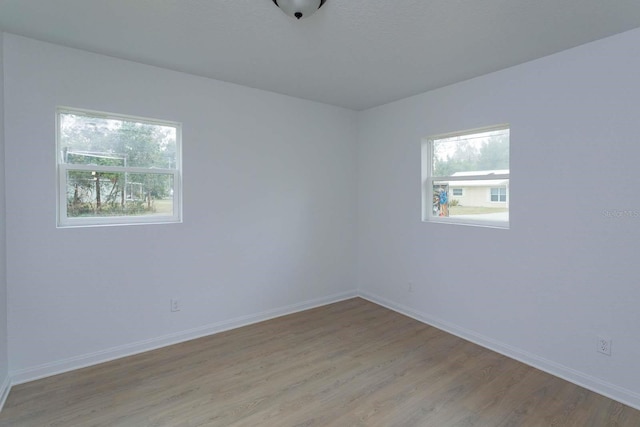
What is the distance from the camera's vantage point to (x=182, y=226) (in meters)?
3.08

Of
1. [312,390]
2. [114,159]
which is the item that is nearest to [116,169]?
[114,159]

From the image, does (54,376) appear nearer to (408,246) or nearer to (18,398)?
(18,398)

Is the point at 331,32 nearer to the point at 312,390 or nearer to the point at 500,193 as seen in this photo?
the point at 500,193

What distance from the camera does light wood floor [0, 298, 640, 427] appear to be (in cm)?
206

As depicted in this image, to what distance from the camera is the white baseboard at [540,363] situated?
2232 mm

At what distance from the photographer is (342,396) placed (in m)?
2.29

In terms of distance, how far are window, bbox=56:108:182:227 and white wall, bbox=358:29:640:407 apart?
2.67m

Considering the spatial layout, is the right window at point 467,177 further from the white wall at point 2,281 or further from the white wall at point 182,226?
the white wall at point 2,281

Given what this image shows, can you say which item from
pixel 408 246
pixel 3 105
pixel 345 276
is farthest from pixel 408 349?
pixel 3 105

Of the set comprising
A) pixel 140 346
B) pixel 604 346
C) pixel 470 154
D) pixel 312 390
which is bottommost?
pixel 312 390

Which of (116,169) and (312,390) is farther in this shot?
(116,169)

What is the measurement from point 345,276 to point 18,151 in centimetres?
358

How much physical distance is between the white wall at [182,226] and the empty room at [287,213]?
18mm

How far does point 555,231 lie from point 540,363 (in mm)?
1112
